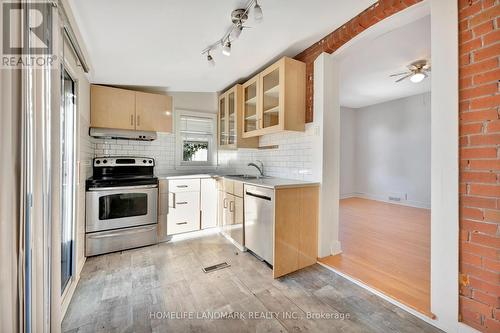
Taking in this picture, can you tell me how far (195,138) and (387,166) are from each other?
481cm

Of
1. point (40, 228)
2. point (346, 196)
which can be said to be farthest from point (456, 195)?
point (346, 196)

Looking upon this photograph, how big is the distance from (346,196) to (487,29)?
5.27 meters

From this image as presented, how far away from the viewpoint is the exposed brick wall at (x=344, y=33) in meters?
1.68

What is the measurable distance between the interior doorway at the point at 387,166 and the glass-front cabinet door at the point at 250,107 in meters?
1.12

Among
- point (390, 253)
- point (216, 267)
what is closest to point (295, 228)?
point (216, 267)

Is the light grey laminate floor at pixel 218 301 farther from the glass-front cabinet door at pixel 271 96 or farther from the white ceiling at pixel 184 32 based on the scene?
the white ceiling at pixel 184 32

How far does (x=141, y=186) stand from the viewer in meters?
2.71

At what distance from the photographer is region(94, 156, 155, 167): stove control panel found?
111 inches

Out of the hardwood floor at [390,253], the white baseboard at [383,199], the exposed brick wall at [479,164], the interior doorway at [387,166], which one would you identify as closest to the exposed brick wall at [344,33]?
the interior doorway at [387,166]

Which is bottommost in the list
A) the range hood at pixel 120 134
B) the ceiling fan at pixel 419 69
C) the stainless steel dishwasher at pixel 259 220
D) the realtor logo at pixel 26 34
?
the stainless steel dishwasher at pixel 259 220

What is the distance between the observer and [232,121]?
11.3ft

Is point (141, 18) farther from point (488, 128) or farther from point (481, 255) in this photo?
point (481, 255)

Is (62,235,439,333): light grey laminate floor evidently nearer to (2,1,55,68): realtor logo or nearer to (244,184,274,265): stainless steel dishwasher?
(244,184,274,265): stainless steel dishwasher

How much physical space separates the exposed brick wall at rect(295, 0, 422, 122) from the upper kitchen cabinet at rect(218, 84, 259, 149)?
1.06 metres
